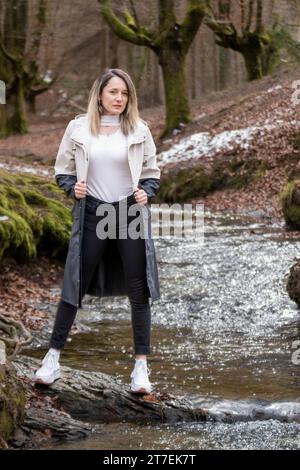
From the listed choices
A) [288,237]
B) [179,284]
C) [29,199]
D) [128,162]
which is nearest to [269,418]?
[128,162]

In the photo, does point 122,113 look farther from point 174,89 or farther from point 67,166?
point 174,89

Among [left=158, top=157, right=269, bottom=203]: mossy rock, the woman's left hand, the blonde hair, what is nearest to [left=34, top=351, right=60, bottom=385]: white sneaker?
the woman's left hand

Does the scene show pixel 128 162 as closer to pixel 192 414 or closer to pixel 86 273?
pixel 86 273

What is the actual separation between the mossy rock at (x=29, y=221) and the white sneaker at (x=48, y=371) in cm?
504

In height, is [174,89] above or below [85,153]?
above

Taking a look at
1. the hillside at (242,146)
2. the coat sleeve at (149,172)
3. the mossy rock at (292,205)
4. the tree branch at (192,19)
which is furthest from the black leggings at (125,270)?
the tree branch at (192,19)

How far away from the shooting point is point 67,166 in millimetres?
5969

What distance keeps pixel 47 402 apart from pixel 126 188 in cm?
153

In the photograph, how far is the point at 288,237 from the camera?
47.3ft

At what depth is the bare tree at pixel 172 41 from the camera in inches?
1019

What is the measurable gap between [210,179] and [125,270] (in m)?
15.5

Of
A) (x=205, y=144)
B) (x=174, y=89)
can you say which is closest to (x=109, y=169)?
(x=205, y=144)

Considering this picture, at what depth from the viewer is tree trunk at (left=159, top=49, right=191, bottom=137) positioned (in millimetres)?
26312

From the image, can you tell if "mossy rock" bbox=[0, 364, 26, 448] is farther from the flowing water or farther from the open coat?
the open coat
